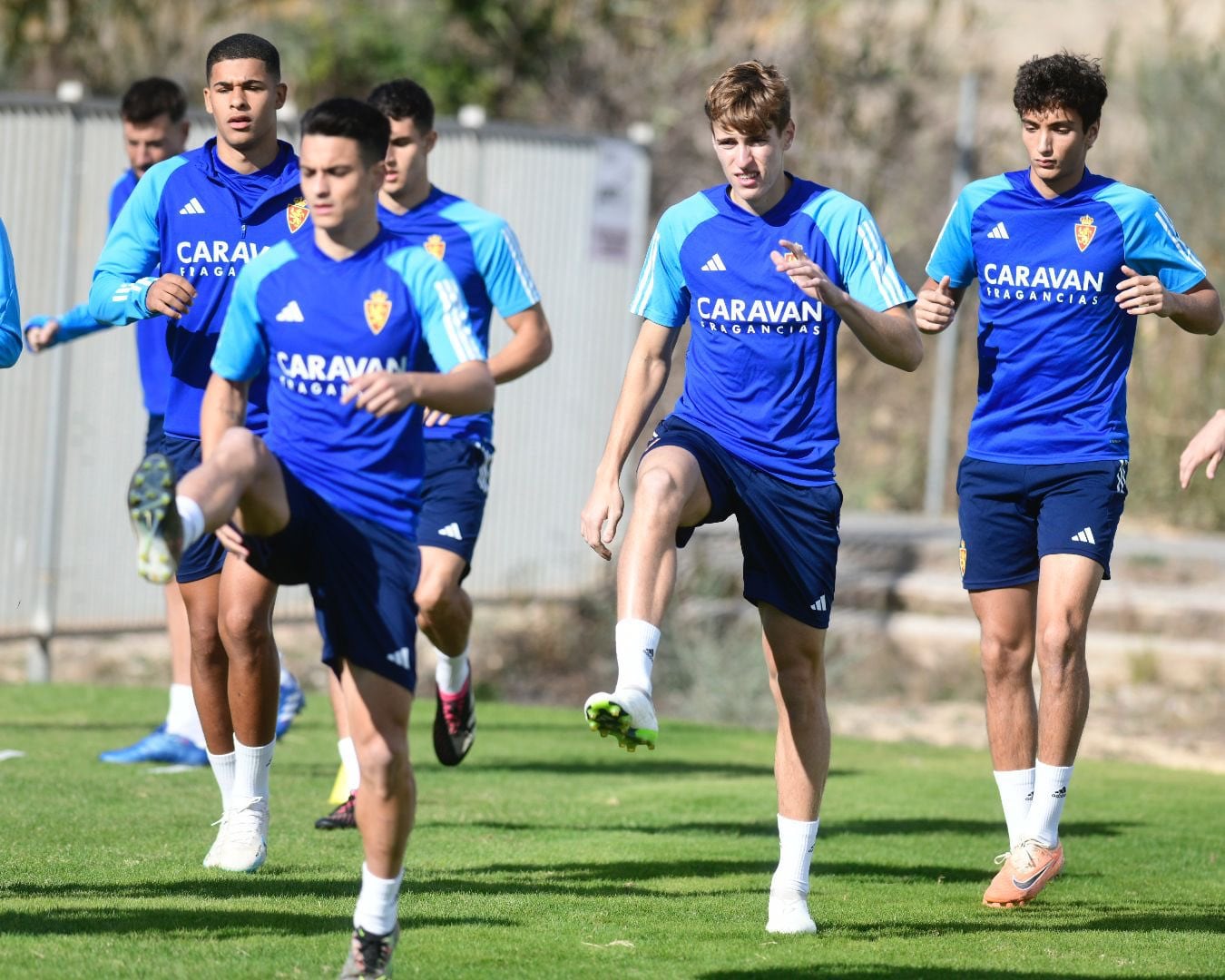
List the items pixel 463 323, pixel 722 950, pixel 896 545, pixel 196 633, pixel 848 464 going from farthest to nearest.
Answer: pixel 848 464 → pixel 896 545 → pixel 196 633 → pixel 722 950 → pixel 463 323

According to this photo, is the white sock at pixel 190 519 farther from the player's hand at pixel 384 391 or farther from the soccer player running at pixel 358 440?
the player's hand at pixel 384 391

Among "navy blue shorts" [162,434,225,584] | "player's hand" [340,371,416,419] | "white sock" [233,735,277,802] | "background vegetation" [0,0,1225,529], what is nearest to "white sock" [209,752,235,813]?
"white sock" [233,735,277,802]

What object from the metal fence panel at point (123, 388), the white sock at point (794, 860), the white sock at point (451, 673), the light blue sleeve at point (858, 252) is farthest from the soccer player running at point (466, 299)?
the metal fence panel at point (123, 388)

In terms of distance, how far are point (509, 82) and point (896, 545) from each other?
863 cm

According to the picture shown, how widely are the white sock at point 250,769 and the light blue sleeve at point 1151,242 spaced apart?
10.6ft

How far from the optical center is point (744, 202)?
18.8ft

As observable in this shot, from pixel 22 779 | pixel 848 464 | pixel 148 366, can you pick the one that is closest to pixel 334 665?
pixel 148 366

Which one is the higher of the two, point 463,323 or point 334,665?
point 463,323

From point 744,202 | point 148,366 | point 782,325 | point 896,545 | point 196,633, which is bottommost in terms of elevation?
point 896,545

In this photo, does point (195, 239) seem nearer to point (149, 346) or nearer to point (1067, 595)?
point (149, 346)

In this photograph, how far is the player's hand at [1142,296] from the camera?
6.02 meters

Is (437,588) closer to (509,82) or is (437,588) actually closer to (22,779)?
(22,779)

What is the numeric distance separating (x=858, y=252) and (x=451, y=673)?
2663 millimetres

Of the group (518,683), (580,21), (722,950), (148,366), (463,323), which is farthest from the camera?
(580,21)
